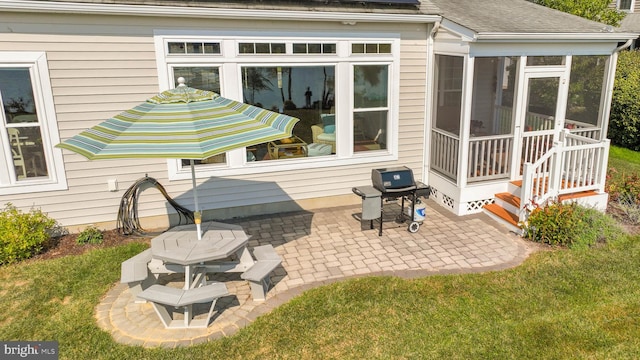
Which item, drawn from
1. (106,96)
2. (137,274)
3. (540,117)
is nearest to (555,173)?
(540,117)

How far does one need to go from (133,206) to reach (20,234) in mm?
1670

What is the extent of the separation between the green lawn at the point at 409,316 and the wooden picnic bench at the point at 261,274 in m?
0.42

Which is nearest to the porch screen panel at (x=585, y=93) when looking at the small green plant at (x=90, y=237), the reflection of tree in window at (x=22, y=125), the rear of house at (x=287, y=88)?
the rear of house at (x=287, y=88)

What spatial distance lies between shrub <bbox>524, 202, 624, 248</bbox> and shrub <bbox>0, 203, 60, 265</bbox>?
7.75 metres

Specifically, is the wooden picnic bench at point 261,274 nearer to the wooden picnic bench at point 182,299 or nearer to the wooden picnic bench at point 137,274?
the wooden picnic bench at point 182,299

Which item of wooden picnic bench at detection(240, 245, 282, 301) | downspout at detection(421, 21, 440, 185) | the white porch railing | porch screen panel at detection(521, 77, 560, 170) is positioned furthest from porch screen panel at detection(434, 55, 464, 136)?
wooden picnic bench at detection(240, 245, 282, 301)

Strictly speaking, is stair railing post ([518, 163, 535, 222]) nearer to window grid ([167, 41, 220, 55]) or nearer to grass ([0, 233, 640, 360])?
grass ([0, 233, 640, 360])

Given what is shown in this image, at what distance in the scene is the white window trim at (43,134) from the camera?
6.68 metres

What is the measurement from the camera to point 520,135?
27.4ft

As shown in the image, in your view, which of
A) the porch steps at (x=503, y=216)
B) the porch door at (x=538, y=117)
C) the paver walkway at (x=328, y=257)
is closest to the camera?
the paver walkway at (x=328, y=257)

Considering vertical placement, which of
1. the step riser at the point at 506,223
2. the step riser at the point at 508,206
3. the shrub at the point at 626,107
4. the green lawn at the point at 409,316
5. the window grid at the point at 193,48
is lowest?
the green lawn at the point at 409,316

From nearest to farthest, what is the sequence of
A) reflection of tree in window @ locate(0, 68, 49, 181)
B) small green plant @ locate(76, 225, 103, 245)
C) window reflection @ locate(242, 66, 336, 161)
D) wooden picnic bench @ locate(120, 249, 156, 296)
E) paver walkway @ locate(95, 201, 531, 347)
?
paver walkway @ locate(95, 201, 531, 347) < wooden picnic bench @ locate(120, 249, 156, 296) < reflection of tree in window @ locate(0, 68, 49, 181) < small green plant @ locate(76, 225, 103, 245) < window reflection @ locate(242, 66, 336, 161)

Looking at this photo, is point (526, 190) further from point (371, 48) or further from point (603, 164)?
point (371, 48)

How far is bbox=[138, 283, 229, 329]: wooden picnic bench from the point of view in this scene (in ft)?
15.7
